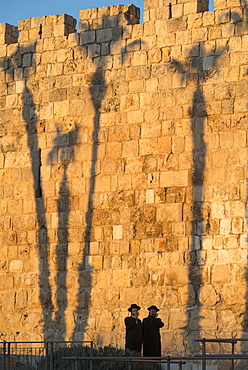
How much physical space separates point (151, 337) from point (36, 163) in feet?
12.5

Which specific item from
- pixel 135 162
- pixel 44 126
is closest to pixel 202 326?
pixel 135 162

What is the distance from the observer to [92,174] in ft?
43.5

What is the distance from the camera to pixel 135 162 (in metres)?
12.9

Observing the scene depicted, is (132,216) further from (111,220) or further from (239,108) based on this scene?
(239,108)

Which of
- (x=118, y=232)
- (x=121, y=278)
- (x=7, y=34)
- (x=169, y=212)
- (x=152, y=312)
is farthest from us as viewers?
(x=7, y=34)

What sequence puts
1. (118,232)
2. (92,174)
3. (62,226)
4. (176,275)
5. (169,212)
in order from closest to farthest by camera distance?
(176,275)
(169,212)
(118,232)
(92,174)
(62,226)

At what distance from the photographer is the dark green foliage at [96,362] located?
10898mm

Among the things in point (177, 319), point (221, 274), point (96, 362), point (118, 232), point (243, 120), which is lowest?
point (96, 362)

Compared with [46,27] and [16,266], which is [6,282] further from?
[46,27]

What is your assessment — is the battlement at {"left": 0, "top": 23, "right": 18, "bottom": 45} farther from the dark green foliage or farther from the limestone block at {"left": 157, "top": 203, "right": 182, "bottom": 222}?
the dark green foliage

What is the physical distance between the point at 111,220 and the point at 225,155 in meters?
2.07

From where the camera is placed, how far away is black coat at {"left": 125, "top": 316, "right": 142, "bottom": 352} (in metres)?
11.5

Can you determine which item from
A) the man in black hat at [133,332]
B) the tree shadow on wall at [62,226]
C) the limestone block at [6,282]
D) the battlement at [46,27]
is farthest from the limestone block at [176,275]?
the battlement at [46,27]

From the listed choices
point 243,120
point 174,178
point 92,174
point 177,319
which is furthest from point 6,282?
point 243,120
